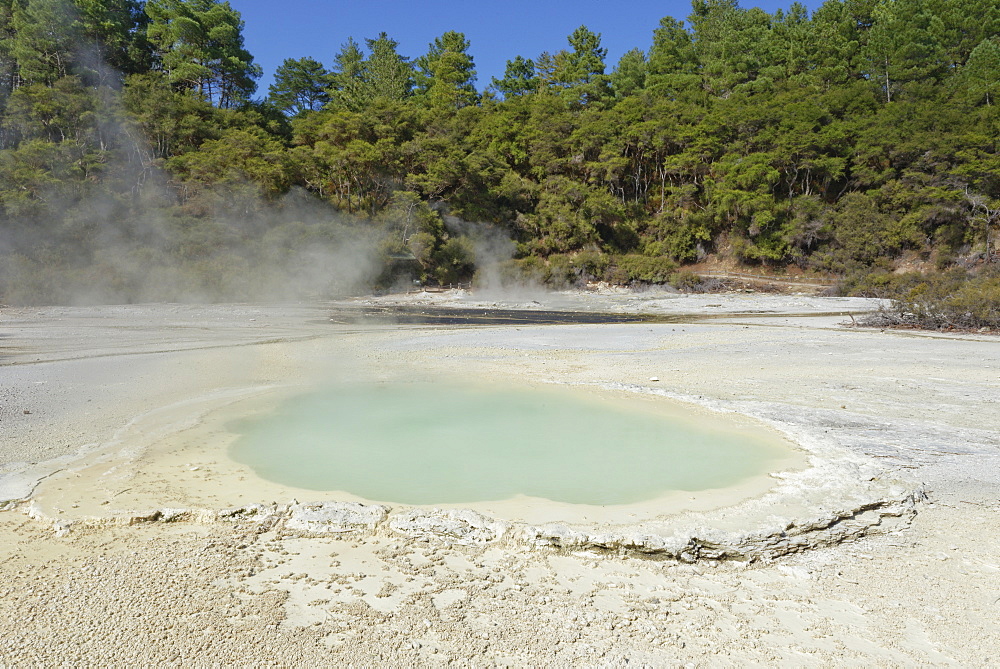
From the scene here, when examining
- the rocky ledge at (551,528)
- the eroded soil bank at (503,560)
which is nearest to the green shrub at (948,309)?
the eroded soil bank at (503,560)

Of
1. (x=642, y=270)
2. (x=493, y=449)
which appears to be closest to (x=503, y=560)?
(x=493, y=449)

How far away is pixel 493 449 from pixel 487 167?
32.1 metres

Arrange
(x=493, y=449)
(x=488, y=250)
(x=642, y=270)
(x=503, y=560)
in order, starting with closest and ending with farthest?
(x=503, y=560)
(x=493, y=449)
(x=642, y=270)
(x=488, y=250)

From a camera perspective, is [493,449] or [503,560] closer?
[503,560]

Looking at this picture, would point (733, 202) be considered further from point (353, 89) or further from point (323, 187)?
point (353, 89)

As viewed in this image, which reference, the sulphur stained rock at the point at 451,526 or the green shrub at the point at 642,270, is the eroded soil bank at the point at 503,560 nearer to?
the sulphur stained rock at the point at 451,526

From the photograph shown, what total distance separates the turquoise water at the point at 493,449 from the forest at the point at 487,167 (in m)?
22.9

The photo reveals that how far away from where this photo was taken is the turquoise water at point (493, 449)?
4.85 m

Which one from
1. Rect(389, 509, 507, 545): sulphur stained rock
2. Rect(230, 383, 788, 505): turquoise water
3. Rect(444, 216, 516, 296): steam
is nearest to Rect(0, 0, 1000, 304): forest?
Rect(444, 216, 516, 296): steam

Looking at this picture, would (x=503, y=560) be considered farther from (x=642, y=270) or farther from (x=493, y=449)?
(x=642, y=270)

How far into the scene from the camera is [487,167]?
118 feet

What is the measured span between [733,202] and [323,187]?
22464 millimetres

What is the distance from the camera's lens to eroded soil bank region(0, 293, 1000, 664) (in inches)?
109

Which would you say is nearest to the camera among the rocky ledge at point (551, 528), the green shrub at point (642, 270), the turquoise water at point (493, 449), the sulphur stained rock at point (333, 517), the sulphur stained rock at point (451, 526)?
the rocky ledge at point (551, 528)
